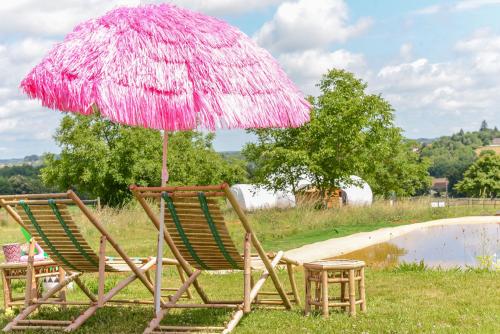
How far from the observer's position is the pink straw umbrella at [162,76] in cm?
459

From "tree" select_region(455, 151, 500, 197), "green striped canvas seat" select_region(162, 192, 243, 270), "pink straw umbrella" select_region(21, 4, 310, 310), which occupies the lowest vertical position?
"tree" select_region(455, 151, 500, 197)

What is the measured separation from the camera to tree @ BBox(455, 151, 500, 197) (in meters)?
59.3

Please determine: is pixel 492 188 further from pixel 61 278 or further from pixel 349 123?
pixel 61 278

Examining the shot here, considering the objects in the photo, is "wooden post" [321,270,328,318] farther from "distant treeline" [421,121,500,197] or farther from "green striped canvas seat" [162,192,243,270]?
"distant treeline" [421,121,500,197]

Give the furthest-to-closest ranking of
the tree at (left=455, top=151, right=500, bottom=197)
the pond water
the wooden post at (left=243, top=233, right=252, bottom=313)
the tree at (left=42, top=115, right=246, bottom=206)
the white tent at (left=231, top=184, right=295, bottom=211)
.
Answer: the tree at (left=455, top=151, right=500, bottom=197)
the tree at (left=42, top=115, right=246, bottom=206)
the white tent at (left=231, top=184, right=295, bottom=211)
the pond water
the wooden post at (left=243, top=233, right=252, bottom=313)

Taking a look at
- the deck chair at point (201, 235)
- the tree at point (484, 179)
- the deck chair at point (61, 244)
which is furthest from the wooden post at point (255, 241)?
the tree at point (484, 179)

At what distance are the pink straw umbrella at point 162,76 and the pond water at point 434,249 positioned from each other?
5.44 meters

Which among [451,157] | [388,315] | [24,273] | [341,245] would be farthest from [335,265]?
[451,157]

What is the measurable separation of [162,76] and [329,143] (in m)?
18.8

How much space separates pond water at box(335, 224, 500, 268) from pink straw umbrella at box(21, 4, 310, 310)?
17.9 ft

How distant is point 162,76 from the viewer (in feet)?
15.2

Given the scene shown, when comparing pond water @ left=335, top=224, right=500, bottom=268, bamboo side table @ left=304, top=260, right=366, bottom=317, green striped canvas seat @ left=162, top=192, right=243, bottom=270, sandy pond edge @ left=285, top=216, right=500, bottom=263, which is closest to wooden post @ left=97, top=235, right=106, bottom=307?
green striped canvas seat @ left=162, top=192, right=243, bottom=270

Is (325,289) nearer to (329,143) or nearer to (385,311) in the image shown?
(385,311)

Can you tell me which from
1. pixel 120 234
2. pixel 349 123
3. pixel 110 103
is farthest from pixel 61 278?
pixel 349 123
